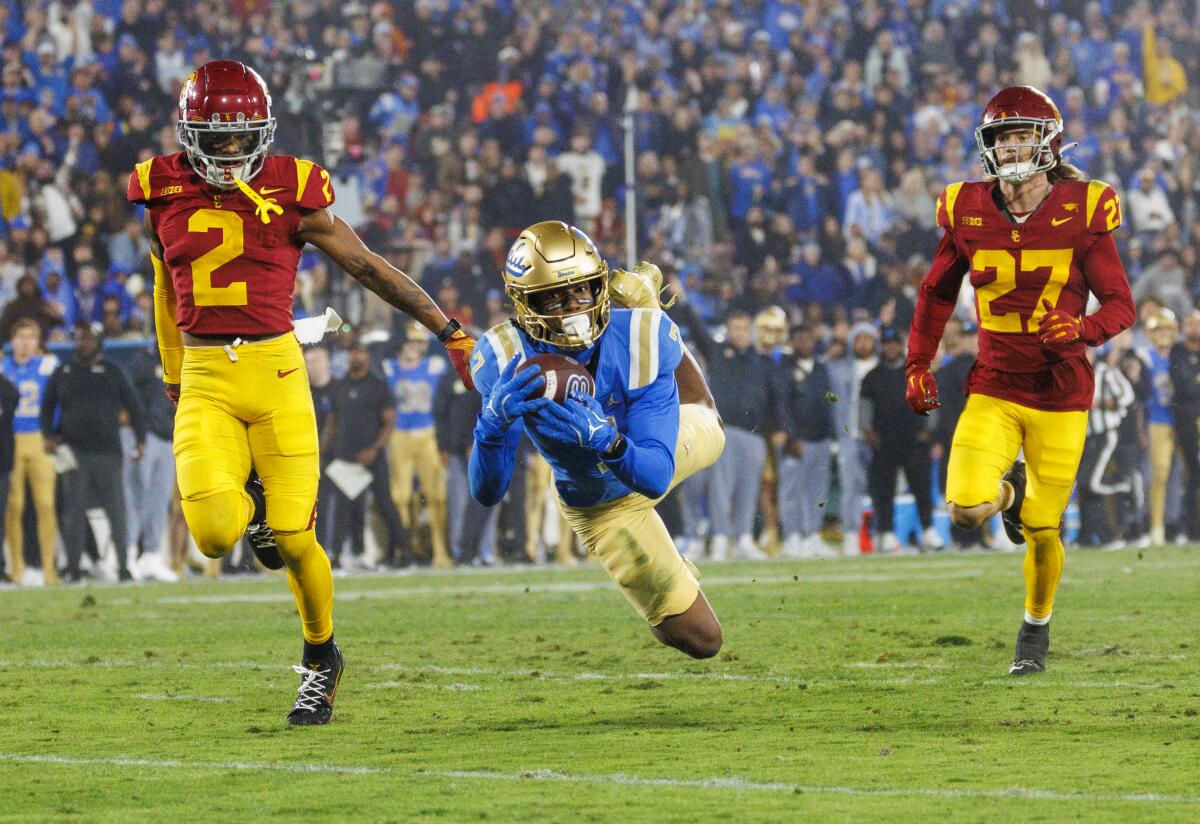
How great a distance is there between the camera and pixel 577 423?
463 centimetres

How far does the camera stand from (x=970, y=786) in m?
4.16

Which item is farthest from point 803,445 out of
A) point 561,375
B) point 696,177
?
point 561,375

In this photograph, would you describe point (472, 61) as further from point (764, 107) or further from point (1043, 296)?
point (1043, 296)

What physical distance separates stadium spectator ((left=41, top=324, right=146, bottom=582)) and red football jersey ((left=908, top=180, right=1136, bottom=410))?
23.9 ft

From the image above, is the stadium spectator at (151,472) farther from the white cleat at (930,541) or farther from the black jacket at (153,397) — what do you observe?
the white cleat at (930,541)

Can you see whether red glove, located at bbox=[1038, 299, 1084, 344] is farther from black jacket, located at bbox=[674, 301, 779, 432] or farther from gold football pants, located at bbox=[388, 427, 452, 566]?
gold football pants, located at bbox=[388, 427, 452, 566]

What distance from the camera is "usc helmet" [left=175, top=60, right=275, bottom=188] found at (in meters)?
5.43

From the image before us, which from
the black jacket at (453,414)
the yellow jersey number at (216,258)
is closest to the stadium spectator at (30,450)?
the black jacket at (453,414)

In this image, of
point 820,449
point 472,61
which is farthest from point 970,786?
point 472,61

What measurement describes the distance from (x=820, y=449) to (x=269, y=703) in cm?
795

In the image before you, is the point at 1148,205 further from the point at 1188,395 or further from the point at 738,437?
the point at 738,437

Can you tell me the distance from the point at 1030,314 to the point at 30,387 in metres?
7.97

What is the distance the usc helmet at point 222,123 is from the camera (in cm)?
543

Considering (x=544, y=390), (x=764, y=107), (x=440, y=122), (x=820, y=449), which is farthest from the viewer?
(x=764, y=107)
